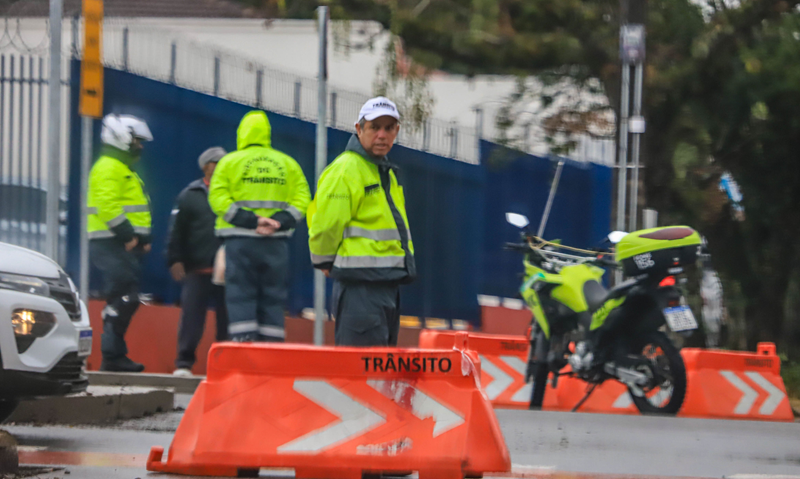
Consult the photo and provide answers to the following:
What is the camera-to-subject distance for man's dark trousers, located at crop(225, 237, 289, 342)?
8.55 m

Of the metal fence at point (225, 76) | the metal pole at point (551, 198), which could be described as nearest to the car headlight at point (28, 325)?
the metal fence at point (225, 76)

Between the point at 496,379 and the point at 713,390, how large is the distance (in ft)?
5.70

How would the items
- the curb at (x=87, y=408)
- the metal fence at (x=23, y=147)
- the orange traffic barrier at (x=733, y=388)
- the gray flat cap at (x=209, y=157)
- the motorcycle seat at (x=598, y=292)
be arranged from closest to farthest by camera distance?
the curb at (x=87, y=408), the motorcycle seat at (x=598, y=292), the orange traffic barrier at (x=733, y=388), the gray flat cap at (x=209, y=157), the metal fence at (x=23, y=147)

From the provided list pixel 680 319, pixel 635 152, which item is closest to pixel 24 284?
pixel 680 319

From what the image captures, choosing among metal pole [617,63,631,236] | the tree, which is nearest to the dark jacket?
the tree

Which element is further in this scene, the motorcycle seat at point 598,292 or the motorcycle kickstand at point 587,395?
the motorcycle kickstand at point 587,395

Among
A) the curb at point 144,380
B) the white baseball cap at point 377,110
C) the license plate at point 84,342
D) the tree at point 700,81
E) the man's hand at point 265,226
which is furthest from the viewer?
the tree at point 700,81

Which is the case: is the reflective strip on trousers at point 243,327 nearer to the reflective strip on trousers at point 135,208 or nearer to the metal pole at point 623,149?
the reflective strip on trousers at point 135,208

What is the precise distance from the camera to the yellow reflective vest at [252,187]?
8523 millimetres

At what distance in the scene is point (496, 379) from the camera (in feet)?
31.4

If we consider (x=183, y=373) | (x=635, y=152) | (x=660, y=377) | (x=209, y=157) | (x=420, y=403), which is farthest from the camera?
(x=635, y=152)

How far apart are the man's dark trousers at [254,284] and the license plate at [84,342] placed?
2.25m

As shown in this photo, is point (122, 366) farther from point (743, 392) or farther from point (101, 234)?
point (743, 392)

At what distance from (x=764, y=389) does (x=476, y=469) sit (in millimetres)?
5053
